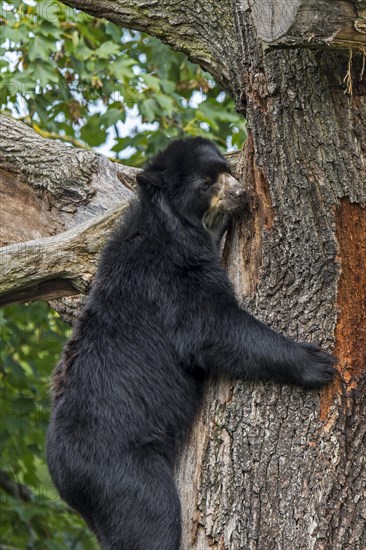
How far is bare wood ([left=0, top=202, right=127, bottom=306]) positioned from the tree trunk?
4.11 feet

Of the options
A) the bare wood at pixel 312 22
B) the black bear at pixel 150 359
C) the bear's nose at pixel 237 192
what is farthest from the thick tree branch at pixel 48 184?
the bare wood at pixel 312 22

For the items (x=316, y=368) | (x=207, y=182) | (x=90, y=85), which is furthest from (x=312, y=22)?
(x=90, y=85)

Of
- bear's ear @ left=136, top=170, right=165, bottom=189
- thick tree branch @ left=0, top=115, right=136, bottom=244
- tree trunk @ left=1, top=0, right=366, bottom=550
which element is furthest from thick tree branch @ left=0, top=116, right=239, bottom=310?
tree trunk @ left=1, top=0, right=366, bottom=550

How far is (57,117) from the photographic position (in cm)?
830

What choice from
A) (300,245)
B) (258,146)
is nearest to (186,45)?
(258,146)

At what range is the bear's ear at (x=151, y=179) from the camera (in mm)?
4812

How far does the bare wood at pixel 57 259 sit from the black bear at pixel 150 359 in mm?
307

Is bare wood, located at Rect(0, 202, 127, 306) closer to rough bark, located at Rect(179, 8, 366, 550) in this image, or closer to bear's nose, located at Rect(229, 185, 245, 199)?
bear's nose, located at Rect(229, 185, 245, 199)

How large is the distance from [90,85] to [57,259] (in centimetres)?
310

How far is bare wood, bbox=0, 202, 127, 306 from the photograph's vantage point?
193 inches

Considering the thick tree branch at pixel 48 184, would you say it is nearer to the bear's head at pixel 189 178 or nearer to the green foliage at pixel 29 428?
the bear's head at pixel 189 178

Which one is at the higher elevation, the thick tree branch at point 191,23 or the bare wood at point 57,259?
the thick tree branch at point 191,23

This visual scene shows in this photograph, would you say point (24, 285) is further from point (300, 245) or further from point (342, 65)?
point (342, 65)

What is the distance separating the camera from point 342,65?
11.8ft
